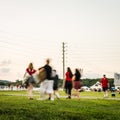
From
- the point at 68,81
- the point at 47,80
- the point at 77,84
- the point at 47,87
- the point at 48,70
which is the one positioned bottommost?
the point at 47,87

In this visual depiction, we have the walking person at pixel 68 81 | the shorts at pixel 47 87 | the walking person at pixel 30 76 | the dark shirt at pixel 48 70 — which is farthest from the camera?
the walking person at pixel 68 81

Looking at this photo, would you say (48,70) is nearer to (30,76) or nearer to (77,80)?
(30,76)

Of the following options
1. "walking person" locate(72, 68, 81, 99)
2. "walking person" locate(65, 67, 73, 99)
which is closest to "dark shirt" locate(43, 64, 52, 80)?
"walking person" locate(72, 68, 81, 99)

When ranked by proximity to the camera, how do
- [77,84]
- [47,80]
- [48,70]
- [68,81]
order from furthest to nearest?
[68,81] < [77,84] < [47,80] < [48,70]

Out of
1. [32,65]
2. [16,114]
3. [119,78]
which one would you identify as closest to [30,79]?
[32,65]

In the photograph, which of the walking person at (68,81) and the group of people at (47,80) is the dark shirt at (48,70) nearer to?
the group of people at (47,80)

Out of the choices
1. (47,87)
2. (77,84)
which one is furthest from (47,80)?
(77,84)

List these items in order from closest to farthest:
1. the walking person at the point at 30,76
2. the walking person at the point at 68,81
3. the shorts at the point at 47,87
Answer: the shorts at the point at 47,87 < the walking person at the point at 30,76 < the walking person at the point at 68,81

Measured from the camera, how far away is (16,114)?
32.3ft

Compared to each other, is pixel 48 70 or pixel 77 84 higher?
pixel 48 70

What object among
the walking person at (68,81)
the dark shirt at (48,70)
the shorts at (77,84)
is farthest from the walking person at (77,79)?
the dark shirt at (48,70)

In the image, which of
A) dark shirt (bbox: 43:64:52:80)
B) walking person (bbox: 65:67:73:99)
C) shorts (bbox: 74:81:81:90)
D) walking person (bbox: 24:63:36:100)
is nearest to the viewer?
dark shirt (bbox: 43:64:52:80)

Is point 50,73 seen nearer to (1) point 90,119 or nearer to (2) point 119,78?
(1) point 90,119

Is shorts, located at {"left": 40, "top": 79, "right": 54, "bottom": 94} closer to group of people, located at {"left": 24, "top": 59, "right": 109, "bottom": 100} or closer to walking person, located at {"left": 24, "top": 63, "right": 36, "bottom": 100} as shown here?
group of people, located at {"left": 24, "top": 59, "right": 109, "bottom": 100}
